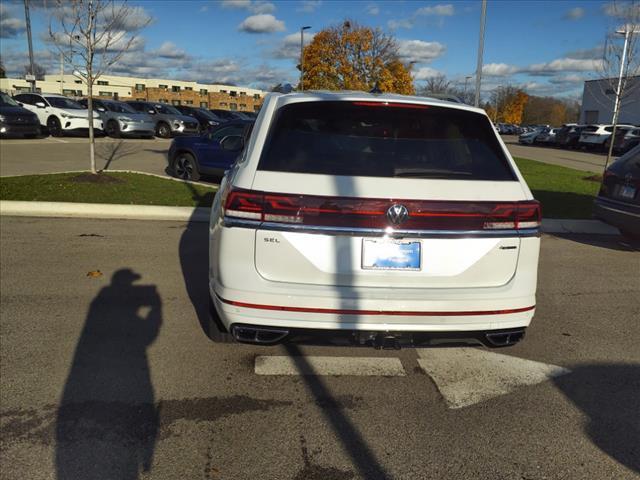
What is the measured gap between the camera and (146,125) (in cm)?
2298

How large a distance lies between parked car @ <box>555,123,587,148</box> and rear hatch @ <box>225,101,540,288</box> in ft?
120

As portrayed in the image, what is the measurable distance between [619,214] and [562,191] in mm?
5780

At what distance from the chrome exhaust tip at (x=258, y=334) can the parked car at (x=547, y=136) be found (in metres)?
40.1

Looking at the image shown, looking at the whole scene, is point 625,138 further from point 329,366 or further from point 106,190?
point 329,366

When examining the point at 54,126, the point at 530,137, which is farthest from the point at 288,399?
the point at 530,137

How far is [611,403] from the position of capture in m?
3.42

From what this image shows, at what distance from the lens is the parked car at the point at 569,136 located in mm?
36125

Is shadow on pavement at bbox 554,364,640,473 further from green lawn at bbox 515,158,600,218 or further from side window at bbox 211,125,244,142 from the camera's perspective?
side window at bbox 211,125,244,142

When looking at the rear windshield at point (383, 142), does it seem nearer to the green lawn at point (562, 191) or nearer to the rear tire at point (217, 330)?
the rear tire at point (217, 330)

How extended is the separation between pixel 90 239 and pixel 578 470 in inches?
248

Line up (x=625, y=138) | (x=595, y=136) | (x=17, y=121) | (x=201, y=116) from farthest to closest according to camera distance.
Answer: (x=595, y=136)
(x=201, y=116)
(x=625, y=138)
(x=17, y=121)

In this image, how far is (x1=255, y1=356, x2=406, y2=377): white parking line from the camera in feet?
→ 12.3

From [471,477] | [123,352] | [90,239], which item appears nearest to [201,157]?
[90,239]

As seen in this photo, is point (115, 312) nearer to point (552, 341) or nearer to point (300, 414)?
point (300, 414)
